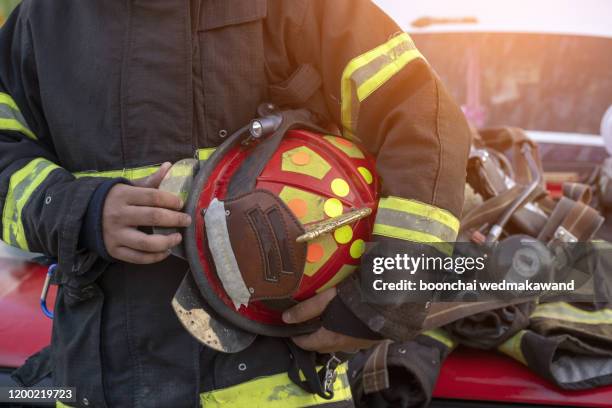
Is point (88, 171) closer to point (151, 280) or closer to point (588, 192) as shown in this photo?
point (151, 280)

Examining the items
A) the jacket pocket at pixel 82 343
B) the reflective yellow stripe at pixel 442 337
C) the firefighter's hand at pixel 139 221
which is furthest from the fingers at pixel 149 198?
the reflective yellow stripe at pixel 442 337

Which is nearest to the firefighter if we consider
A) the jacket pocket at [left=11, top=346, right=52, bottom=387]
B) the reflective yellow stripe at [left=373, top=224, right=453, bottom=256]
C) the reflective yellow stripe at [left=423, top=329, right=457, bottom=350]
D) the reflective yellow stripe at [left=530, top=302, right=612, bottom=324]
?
the reflective yellow stripe at [left=373, top=224, right=453, bottom=256]

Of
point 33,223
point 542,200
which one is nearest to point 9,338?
point 33,223

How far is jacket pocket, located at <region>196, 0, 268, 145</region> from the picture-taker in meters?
1.29

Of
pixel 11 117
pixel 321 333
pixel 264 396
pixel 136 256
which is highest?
pixel 11 117

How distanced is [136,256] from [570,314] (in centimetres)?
128

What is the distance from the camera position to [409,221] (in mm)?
1202

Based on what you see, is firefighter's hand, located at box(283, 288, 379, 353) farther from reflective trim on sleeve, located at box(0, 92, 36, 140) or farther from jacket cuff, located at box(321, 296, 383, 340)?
reflective trim on sleeve, located at box(0, 92, 36, 140)

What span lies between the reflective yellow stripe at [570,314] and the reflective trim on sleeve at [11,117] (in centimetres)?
137

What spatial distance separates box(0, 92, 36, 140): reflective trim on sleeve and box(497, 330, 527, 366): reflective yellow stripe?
127 centimetres

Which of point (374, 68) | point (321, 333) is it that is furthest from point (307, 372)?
point (374, 68)

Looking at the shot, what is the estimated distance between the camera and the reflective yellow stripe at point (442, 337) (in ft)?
6.08

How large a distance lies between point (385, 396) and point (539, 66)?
2022 mm

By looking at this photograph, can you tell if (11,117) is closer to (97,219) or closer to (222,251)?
(97,219)
